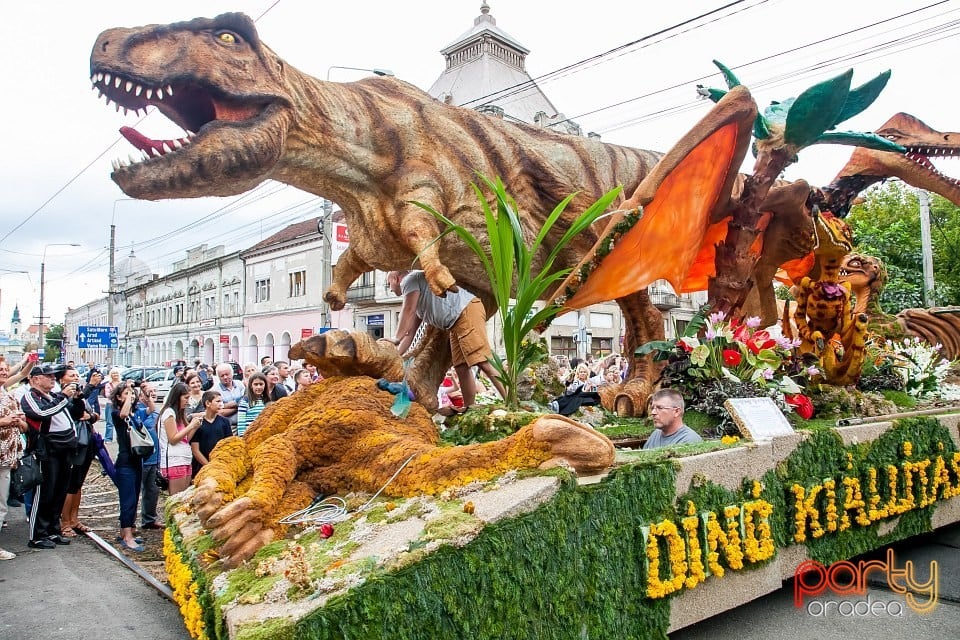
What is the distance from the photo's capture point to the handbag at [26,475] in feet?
19.4

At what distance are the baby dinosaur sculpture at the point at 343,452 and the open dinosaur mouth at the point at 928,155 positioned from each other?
767cm

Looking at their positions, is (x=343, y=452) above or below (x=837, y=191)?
below

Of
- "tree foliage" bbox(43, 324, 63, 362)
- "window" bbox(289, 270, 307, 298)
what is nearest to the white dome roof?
"tree foliage" bbox(43, 324, 63, 362)

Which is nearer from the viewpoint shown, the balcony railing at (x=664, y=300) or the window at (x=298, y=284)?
the window at (x=298, y=284)

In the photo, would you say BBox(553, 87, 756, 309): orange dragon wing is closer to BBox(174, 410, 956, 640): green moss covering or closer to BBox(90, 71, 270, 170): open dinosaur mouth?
BBox(174, 410, 956, 640): green moss covering

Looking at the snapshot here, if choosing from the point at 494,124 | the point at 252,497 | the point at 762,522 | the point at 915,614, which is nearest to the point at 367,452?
the point at 252,497

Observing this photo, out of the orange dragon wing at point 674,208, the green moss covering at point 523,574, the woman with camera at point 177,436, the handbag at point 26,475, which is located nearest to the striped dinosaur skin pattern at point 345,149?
the orange dragon wing at point 674,208

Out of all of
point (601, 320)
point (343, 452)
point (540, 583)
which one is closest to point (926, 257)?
point (601, 320)

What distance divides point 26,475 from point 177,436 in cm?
124

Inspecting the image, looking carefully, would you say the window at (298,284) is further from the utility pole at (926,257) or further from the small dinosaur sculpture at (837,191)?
the small dinosaur sculpture at (837,191)

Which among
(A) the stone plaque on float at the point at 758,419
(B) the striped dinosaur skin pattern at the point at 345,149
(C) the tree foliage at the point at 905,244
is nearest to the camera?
(B) the striped dinosaur skin pattern at the point at 345,149

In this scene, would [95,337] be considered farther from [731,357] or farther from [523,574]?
[523,574]

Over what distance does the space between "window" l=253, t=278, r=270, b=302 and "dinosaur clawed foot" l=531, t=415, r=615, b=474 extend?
3125 centimetres

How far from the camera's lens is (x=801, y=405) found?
5.19m
